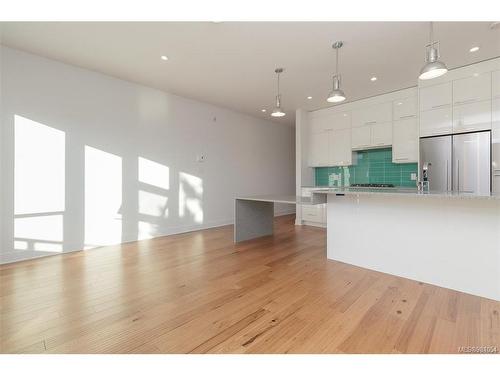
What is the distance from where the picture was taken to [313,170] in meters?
5.51

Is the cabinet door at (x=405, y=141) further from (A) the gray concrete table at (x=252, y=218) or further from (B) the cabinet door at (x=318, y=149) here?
(A) the gray concrete table at (x=252, y=218)

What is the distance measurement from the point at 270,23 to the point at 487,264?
9.55 ft

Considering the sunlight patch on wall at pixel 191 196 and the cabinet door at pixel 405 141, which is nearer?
the cabinet door at pixel 405 141

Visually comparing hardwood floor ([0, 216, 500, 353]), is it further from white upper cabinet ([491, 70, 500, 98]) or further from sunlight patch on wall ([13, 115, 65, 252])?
white upper cabinet ([491, 70, 500, 98])

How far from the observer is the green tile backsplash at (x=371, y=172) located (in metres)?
4.34

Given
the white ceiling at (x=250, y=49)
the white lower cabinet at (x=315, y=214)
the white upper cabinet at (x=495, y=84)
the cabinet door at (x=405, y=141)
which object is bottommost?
the white lower cabinet at (x=315, y=214)

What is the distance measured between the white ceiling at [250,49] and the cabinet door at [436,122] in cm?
60

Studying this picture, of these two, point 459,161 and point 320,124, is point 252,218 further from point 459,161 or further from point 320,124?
point 459,161

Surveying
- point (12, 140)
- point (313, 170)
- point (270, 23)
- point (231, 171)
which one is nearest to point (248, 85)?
point (270, 23)

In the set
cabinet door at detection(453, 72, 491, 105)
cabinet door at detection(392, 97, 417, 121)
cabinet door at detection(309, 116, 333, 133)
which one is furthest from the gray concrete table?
cabinet door at detection(453, 72, 491, 105)

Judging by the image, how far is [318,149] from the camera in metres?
5.16

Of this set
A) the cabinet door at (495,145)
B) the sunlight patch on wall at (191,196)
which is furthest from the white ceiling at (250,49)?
the sunlight patch on wall at (191,196)

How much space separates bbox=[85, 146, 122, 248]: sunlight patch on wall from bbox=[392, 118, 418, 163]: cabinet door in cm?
476
